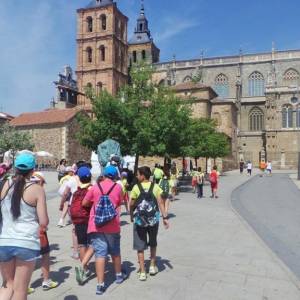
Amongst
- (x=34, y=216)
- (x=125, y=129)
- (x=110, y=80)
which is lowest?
(x=34, y=216)

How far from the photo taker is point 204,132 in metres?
28.8

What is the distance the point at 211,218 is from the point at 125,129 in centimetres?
894

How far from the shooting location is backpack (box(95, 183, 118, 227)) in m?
5.07

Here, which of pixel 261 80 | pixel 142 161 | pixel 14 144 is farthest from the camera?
pixel 261 80

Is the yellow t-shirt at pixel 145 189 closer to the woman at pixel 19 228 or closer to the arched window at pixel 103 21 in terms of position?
the woman at pixel 19 228

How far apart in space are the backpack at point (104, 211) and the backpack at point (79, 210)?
54cm

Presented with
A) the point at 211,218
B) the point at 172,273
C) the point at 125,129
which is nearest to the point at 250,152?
the point at 125,129

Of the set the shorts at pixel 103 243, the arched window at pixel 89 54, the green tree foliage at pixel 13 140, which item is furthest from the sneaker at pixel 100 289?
the arched window at pixel 89 54

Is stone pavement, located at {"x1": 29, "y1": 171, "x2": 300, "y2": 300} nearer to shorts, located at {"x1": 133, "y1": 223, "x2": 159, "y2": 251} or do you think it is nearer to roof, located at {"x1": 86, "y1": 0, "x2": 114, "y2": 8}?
shorts, located at {"x1": 133, "y1": 223, "x2": 159, "y2": 251}

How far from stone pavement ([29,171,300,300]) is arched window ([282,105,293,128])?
159 ft

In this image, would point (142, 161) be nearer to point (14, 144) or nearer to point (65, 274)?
point (14, 144)

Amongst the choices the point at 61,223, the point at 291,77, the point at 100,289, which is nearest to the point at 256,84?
the point at 291,77

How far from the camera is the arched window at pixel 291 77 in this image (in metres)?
60.5

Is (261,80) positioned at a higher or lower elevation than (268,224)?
higher
